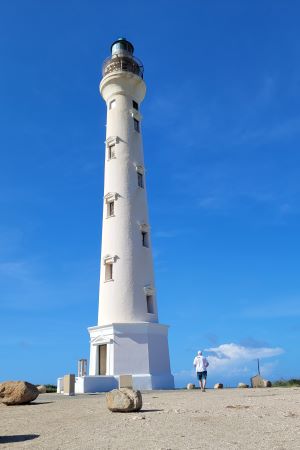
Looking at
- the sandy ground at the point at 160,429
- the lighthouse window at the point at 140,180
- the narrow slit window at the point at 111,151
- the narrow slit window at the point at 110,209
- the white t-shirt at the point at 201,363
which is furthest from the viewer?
the narrow slit window at the point at 111,151

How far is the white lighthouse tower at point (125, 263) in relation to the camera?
24328 mm

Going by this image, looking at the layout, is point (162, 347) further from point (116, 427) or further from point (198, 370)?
point (116, 427)

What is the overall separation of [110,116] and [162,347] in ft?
50.7

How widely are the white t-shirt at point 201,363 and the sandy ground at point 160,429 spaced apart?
750 centimetres

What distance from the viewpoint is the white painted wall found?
2556 centimetres

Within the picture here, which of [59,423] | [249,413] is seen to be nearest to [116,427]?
[59,423]

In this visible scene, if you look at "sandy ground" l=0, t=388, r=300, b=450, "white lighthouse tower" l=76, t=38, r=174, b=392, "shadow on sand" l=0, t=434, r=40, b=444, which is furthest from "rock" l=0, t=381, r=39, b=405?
"white lighthouse tower" l=76, t=38, r=174, b=392

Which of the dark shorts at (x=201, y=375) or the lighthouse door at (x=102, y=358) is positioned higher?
the lighthouse door at (x=102, y=358)

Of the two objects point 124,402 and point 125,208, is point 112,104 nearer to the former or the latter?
point 125,208

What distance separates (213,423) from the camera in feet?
28.6

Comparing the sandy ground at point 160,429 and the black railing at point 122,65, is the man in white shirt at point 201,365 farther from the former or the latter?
the black railing at point 122,65

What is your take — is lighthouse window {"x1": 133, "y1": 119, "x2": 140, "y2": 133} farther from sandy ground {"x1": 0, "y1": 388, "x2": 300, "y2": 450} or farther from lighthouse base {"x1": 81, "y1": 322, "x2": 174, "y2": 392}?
sandy ground {"x1": 0, "y1": 388, "x2": 300, "y2": 450}

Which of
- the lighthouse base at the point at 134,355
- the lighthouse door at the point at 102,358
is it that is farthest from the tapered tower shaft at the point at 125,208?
the lighthouse door at the point at 102,358

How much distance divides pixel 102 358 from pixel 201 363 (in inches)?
334
